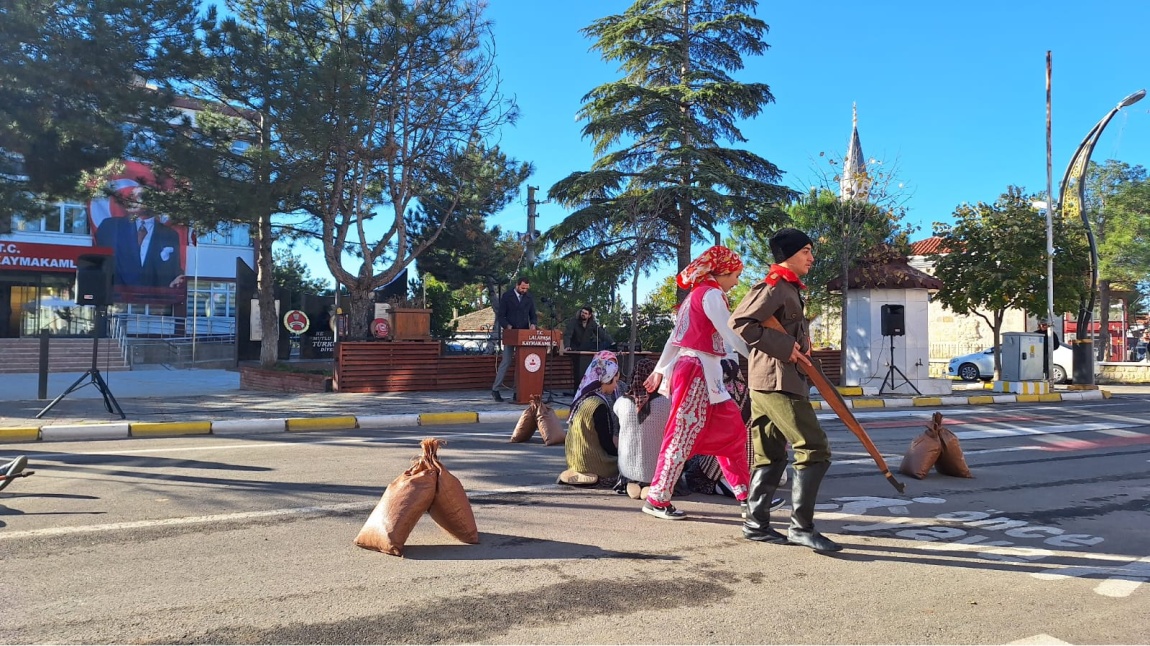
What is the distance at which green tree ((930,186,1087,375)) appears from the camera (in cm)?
2177

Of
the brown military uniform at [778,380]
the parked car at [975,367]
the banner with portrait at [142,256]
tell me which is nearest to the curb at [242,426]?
the brown military uniform at [778,380]

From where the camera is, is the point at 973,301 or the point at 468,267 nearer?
the point at 973,301

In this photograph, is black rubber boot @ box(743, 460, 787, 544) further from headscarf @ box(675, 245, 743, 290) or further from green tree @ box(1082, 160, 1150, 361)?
green tree @ box(1082, 160, 1150, 361)

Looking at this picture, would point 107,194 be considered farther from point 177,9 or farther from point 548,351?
point 548,351

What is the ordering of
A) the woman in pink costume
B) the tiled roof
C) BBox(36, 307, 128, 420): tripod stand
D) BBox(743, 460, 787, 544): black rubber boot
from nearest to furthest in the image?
BBox(743, 460, 787, 544): black rubber boot, the woman in pink costume, BBox(36, 307, 128, 420): tripod stand, the tiled roof

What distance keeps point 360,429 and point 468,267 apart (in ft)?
72.6

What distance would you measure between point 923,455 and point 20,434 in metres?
9.80

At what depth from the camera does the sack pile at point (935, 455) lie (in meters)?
7.17

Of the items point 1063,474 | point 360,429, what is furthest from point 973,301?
point 360,429

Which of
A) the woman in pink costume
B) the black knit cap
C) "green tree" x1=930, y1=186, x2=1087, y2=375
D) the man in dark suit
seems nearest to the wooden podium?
the woman in pink costume

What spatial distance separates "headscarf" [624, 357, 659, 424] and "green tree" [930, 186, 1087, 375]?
60.9 feet

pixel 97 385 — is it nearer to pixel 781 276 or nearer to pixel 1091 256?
pixel 781 276

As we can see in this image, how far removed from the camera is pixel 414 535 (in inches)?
198

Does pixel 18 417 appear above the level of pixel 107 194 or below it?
below
